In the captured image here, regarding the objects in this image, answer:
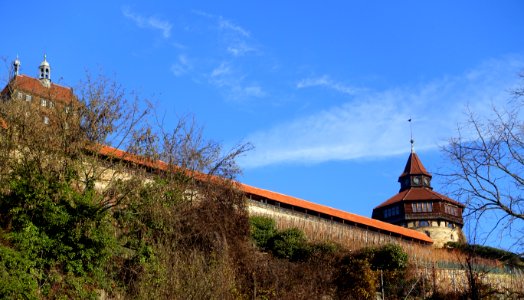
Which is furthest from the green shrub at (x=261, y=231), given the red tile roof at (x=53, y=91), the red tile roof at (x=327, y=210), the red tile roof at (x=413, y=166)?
the red tile roof at (x=413, y=166)

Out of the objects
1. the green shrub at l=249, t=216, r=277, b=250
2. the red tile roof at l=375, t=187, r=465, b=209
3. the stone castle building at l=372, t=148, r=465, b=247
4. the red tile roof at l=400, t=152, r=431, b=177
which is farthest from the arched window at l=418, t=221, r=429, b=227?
the green shrub at l=249, t=216, r=277, b=250

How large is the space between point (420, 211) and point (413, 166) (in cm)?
578

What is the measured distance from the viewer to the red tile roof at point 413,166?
60306 mm

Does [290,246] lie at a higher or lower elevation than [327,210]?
lower

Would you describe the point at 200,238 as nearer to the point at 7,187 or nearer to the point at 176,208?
the point at 176,208

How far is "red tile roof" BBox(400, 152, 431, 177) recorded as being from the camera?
198ft

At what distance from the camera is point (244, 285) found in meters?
18.3

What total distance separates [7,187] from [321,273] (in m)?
9.74

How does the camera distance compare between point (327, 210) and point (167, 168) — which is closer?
point (167, 168)

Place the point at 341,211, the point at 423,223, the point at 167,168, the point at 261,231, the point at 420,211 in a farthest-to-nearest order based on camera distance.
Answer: the point at 420,211 < the point at 423,223 < the point at 341,211 < the point at 261,231 < the point at 167,168

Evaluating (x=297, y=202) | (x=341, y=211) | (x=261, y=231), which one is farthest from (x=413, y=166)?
(x=261, y=231)

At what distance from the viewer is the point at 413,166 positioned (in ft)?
200

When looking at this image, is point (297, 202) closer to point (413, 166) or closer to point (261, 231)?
point (261, 231)

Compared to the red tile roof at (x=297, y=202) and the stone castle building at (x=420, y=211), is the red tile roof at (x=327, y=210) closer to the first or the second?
the red tile roof at (x=297, y=202)
